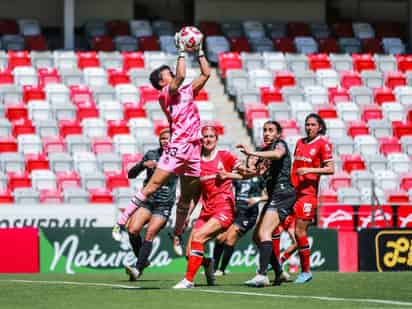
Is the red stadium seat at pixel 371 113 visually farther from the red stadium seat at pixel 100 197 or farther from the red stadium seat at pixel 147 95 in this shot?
the red stadium seat at pixel 100 197

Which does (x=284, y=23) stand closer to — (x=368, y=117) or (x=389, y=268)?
(x=368, y=117)

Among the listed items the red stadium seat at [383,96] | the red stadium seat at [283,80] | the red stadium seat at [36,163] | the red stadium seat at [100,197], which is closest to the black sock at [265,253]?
the red stadium seat at [100,197]

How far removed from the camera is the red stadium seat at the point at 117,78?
27.9 metres

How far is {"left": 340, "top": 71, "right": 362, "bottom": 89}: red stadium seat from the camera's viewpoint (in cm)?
2942

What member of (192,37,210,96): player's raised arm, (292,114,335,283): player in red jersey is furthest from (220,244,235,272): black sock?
(192,37,210,96): player's raised arm

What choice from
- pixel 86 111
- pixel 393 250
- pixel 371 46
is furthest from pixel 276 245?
pixel 371 46

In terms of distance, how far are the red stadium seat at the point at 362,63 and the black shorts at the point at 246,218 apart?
13.2 meters

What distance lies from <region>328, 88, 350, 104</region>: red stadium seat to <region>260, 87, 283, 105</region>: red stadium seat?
49.5 inches

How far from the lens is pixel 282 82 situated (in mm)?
29062

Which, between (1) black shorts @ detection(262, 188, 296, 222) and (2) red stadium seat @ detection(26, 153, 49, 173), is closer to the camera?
(1) black shorts @ detection(262, 188, 296, 222)

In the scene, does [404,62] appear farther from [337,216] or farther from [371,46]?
[337,216]

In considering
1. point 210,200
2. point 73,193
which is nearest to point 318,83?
point 73,193

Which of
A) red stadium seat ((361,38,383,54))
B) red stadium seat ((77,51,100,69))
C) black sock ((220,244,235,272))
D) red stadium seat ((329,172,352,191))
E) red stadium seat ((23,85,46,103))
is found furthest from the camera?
red stadium seat ((361,38,383,54))

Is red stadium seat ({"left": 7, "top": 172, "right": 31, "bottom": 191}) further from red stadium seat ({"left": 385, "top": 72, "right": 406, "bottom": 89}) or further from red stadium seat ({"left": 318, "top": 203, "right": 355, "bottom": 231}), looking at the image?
red stadium seat ({"left": 385, "top": 72, "right": 406, "bottom": 89})
